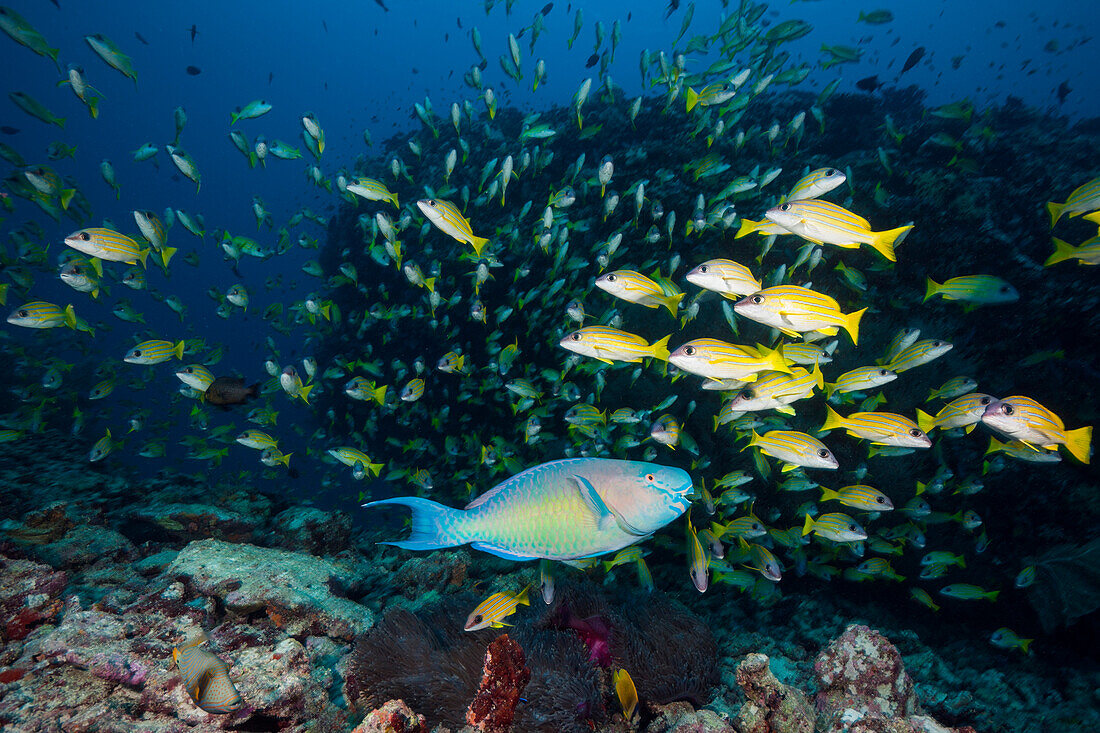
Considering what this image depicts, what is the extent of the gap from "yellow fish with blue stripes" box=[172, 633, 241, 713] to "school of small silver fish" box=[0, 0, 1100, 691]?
0.05 feet

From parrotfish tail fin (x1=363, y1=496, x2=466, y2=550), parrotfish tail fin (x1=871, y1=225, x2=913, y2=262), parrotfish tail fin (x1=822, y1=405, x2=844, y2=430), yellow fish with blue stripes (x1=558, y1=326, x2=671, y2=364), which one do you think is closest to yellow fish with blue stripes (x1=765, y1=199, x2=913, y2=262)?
parrotfish tail fin (x1=871, y1=225, x2=913, y2=262)

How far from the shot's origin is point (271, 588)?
3586 millimetres

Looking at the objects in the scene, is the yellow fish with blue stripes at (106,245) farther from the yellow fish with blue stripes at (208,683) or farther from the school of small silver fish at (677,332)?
the yellow fish with blue stripes at (208,683)

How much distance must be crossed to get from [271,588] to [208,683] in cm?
152

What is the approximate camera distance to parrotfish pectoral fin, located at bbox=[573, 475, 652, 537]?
1.52 m

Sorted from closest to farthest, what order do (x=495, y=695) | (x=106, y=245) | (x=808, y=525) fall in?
(x=495, y=695) → (x=808, y=525) → (x=106, y=245)

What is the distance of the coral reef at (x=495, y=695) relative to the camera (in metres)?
2.11

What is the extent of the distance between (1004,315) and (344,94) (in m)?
127

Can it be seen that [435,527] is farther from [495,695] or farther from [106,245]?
[106,245]

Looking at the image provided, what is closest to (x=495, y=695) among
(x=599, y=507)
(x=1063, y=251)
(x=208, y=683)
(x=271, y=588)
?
(x=599, y=507)

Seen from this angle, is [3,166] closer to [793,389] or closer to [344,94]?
[344,94]

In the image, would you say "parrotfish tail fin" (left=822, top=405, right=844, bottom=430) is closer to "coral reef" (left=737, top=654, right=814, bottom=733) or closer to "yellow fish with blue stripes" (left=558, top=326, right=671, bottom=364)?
"yellow fish with blue stripes" (left=558, top=326, right=671, bottom=364)

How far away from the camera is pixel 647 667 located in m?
3.04

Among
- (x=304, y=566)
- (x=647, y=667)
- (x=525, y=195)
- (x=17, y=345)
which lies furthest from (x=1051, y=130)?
(x=17, y=345)
